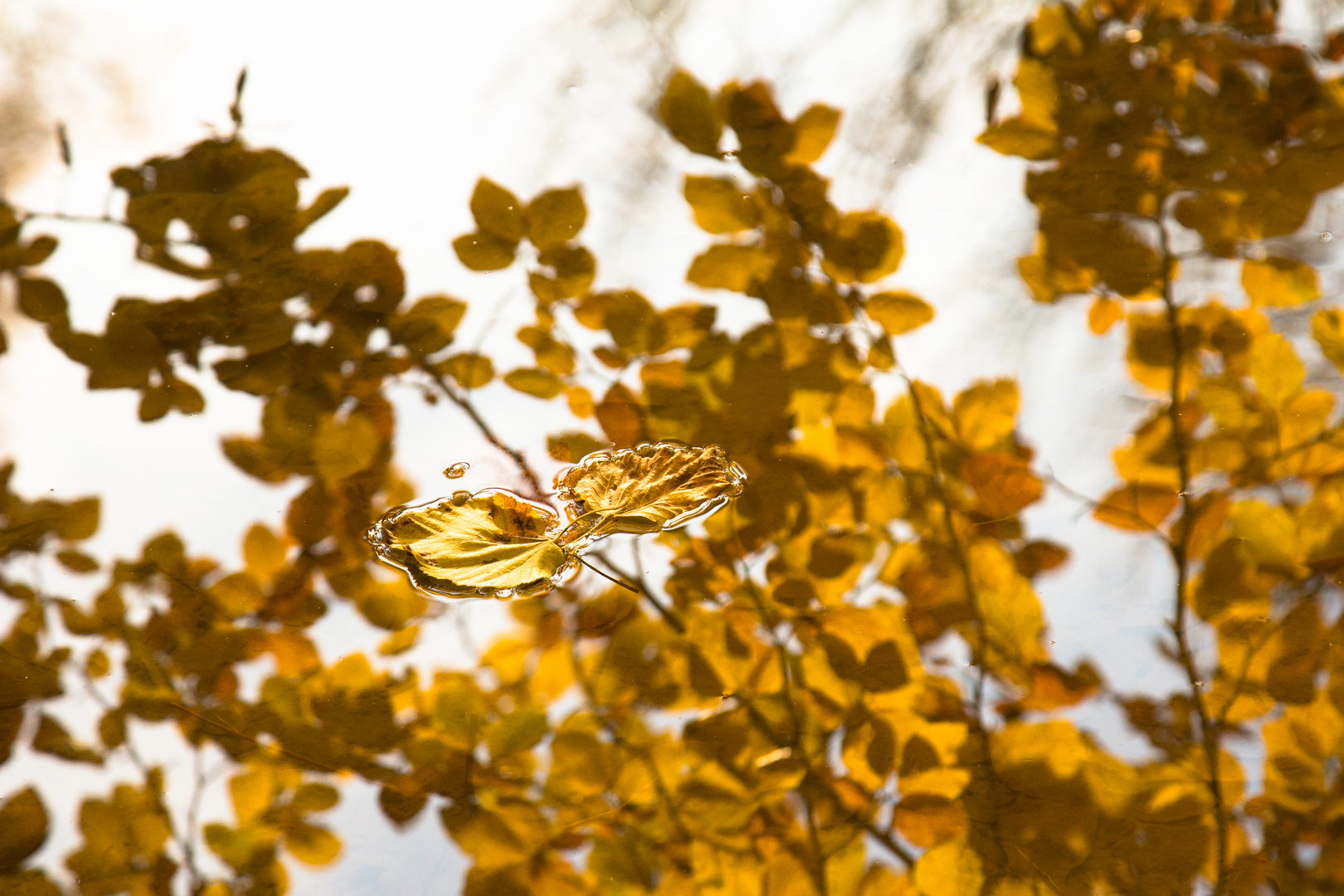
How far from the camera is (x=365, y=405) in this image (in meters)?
0.45

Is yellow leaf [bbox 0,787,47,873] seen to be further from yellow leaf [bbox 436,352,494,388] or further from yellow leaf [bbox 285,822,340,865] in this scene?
yellow leaf [bbox 436,352,494,388]

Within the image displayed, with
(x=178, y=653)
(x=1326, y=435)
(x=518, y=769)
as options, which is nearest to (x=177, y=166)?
(x=178, y=653)

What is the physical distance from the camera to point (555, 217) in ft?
1.61

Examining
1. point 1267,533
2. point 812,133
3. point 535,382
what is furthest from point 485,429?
point 1267,533

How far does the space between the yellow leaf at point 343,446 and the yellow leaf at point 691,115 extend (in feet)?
0.81

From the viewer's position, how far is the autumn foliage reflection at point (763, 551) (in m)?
0.33

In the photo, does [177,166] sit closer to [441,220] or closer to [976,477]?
[441,220]

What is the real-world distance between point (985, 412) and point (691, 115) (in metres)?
0.24

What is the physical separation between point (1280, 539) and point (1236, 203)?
8.1 inches

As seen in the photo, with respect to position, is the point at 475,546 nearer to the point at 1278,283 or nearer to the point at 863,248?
the point at 863,248

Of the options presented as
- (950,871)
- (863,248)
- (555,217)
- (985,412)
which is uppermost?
(555,217)

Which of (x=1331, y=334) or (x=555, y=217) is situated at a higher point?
(x=555, y=217)

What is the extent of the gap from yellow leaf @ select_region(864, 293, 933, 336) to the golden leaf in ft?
0.39

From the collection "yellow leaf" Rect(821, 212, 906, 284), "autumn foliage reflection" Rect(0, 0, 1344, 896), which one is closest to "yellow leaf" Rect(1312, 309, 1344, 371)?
"autumn foliage reflection" Rect(0, 0, 1344, 896)
